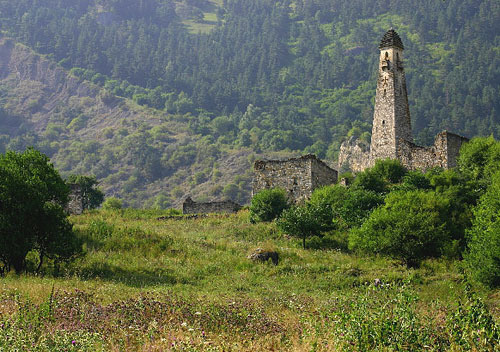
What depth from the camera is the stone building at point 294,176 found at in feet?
131

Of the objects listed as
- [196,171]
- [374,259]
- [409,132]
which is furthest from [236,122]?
[374,259]

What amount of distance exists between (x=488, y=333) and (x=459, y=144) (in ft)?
119

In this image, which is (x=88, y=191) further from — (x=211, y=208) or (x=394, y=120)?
(x=394, y=120)

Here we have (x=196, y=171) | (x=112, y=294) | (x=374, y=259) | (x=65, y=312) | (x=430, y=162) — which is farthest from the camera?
(x=196, y=171)

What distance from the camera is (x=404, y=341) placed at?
9.05m

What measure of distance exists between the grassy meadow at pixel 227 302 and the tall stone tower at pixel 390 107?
808 inches

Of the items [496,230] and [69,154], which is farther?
[69,154]

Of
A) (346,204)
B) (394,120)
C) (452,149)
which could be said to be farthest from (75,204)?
(452,149)

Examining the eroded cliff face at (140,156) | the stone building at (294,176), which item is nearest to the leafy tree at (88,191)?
the stone building at (294,176)

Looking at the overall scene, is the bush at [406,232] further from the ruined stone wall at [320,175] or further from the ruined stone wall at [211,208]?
the ruined stone wall at [211,208]

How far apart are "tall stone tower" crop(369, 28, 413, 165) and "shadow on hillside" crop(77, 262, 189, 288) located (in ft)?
96.7

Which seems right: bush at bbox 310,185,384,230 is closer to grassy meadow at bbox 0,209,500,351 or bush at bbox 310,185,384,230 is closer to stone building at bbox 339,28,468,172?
grassy meadow at bbox 0,209,500,351

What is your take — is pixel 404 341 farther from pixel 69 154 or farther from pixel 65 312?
pixel 69 154

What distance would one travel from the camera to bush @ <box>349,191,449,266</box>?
2619cm
